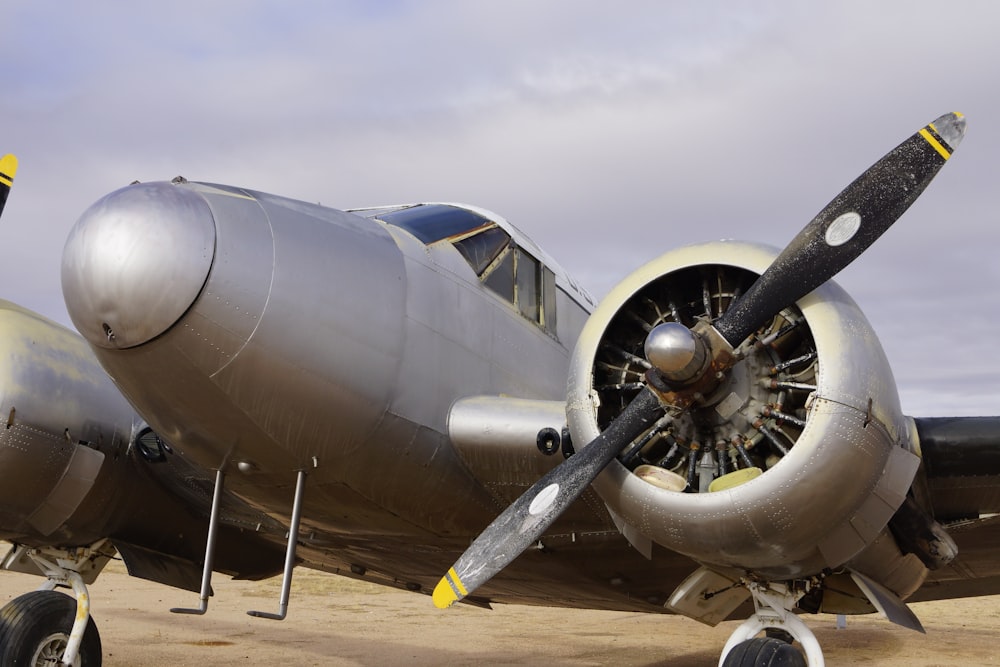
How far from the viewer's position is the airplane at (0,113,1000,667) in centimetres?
568

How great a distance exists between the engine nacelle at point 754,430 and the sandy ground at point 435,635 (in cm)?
898

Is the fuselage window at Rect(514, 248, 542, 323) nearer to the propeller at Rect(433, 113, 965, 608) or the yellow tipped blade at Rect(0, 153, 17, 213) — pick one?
the propeller at Rect(433, 113, 965, 608)

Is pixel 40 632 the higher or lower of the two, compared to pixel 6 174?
lower

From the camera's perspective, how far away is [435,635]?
19703 millimetres

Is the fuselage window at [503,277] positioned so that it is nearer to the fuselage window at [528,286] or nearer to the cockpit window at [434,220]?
the fuselage window at [528,286]

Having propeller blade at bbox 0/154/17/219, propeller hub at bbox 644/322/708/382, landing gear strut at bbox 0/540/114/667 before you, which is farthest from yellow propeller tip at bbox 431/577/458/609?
propeller blade at bbox 0/154/17/219

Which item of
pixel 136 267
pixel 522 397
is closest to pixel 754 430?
pixel 522 397

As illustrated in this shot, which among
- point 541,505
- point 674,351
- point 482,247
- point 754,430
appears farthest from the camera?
point 482,247

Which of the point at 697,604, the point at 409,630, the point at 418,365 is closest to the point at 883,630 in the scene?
the point at 409,630

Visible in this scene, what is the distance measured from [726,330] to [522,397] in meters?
2.27

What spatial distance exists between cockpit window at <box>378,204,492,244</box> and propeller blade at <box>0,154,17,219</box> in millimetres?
3384

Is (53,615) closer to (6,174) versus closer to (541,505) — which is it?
(6,174)

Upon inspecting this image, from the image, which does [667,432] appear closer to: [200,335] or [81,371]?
[200,335]

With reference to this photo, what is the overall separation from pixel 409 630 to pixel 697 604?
14.6 metres
